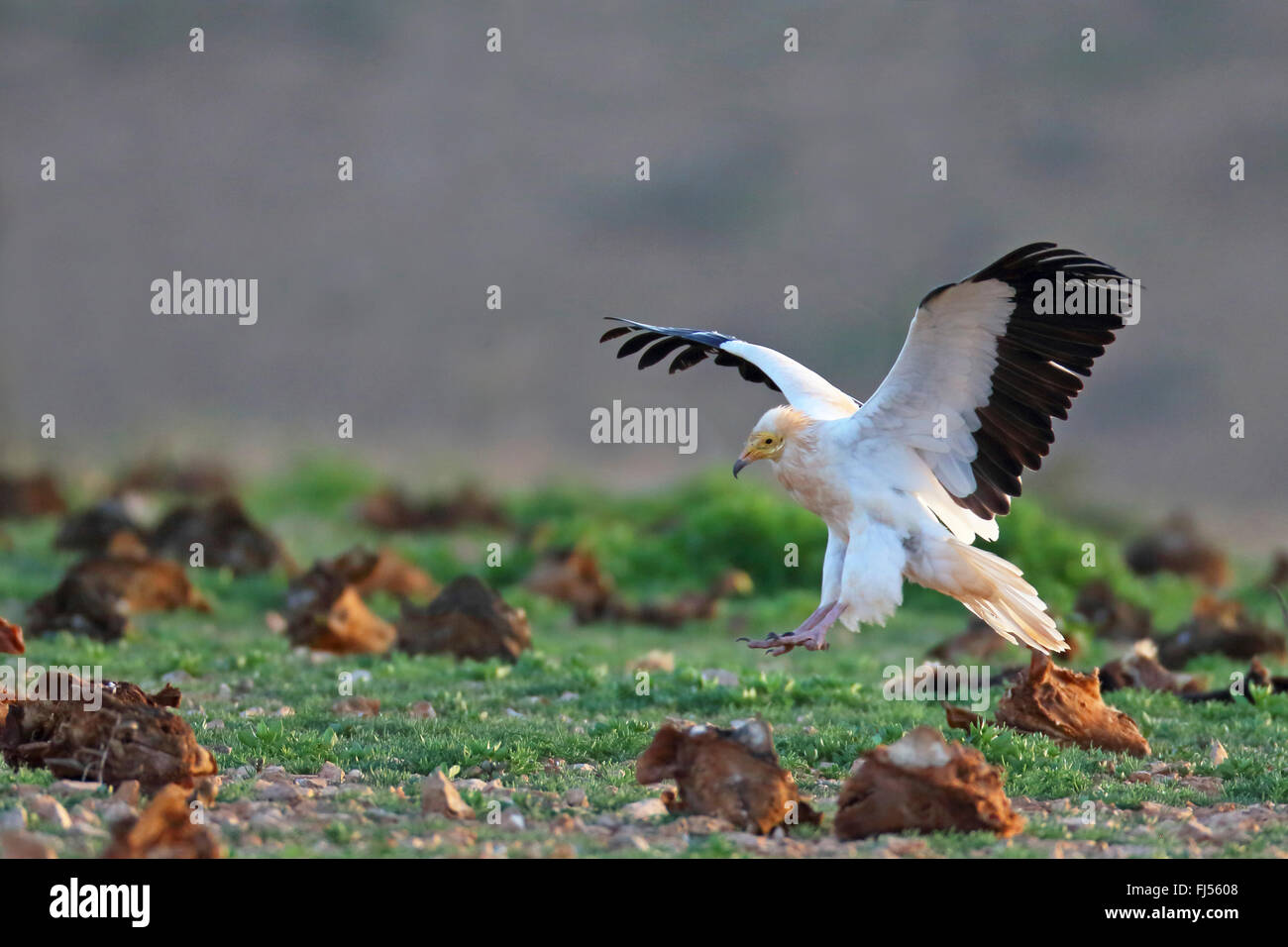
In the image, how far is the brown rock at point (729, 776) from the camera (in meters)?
5.43

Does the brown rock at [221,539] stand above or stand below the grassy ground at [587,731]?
above

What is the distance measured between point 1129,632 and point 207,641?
8.21 m

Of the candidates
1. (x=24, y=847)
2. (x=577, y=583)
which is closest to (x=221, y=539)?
(x=577, y=583)

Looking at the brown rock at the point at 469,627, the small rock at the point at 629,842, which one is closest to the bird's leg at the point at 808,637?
the small rock at the point at 629,842

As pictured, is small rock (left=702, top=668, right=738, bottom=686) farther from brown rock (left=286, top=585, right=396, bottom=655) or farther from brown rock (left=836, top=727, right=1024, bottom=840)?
brown rock (left=836, top=727, right=1024, bottom=840)

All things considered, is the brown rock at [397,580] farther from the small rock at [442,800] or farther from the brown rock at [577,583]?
the small rock at [442,800]

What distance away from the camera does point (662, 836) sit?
5.35 meters

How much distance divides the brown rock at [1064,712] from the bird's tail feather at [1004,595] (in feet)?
0.50

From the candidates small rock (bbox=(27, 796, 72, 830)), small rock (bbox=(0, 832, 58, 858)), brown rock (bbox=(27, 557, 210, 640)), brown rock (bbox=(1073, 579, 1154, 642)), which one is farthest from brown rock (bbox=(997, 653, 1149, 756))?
brown rock (bbox=(27, 557, 210, 640))

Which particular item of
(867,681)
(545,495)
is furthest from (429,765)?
(545,495)

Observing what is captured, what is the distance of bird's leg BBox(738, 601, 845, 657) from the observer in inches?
274

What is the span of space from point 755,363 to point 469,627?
3.16 m
